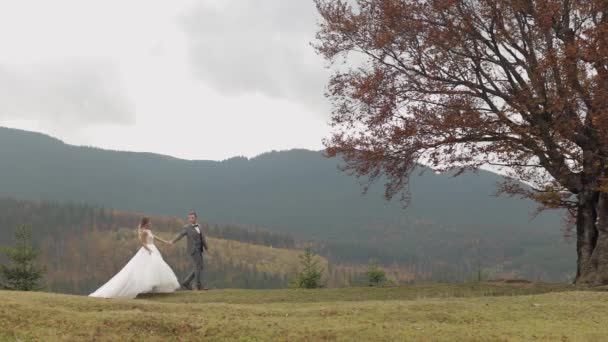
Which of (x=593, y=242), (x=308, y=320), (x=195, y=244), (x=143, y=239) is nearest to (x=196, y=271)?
(x=195, y=244)

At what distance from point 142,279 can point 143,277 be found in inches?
3.5

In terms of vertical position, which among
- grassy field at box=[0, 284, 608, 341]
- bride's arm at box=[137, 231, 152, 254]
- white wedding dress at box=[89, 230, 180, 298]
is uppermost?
bride's arm at box=[137, 231, 152, 254]

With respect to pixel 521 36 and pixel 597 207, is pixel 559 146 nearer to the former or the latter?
pixel 597 207

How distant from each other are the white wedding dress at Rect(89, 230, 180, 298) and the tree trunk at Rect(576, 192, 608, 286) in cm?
1838

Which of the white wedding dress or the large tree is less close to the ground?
the large tree

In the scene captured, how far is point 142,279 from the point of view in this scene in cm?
2636

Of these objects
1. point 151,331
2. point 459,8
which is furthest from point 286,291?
point 459,8

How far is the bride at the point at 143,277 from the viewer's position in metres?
25.7

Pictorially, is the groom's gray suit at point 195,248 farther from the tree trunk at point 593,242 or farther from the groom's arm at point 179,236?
the tree trunk at point 593,242

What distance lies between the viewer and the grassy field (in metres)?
16.2

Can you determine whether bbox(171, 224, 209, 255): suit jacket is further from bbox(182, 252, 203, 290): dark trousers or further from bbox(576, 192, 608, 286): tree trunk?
bbox(576, 192, 608, 286): tree trunk

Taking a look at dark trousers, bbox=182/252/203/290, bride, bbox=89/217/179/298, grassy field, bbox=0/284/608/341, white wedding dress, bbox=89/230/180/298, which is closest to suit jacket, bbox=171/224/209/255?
dark trousers, bbox=182/252/203/290

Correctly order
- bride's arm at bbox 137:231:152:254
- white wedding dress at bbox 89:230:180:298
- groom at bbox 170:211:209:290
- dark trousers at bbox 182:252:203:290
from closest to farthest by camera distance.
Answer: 1. white wedding dress at bbox 89:230:180:298
2. bride's arm at bbox 137:231:152:254
3. groom at bbox 170:211:209:290
4. dark trousers at bbox 182:252:203:290

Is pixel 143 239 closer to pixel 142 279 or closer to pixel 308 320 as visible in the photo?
pixel 142 279
